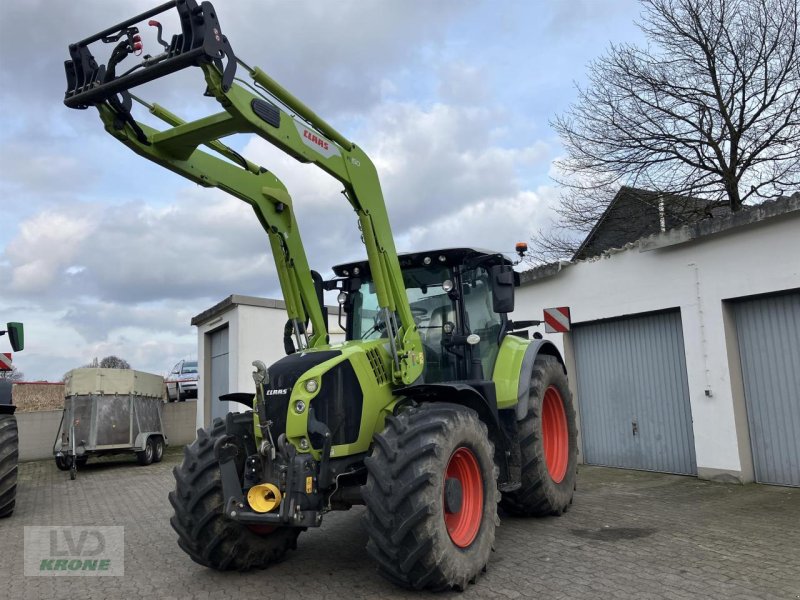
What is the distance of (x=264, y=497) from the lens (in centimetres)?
430

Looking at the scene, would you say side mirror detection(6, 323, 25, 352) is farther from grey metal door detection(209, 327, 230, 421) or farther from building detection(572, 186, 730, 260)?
building detection(572, 186, 730, 260)

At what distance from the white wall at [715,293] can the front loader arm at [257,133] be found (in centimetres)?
483

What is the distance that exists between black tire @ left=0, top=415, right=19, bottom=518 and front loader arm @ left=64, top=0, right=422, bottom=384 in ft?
15.5

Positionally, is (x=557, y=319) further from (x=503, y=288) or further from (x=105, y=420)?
(x=105, y=420)

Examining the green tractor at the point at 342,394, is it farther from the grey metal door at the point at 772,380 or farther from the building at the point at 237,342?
the building at the point at 237,342

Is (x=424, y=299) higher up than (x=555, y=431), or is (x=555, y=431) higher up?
(x=424, y=299)

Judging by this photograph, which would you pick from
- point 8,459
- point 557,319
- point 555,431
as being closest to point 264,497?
point 555,431

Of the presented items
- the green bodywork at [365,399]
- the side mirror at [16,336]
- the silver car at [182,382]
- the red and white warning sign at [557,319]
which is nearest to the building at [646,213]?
the red and white warning sign at [557,319]

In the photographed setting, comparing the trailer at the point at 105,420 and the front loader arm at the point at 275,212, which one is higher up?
the front loader arm at the point at 275,212

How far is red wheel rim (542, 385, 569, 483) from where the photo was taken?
699 centimetres

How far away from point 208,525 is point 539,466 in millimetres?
3097

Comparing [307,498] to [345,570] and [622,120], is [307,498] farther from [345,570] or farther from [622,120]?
[622,120]

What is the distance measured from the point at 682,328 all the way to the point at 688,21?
7.11 m

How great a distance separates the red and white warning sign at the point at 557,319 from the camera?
985cm
